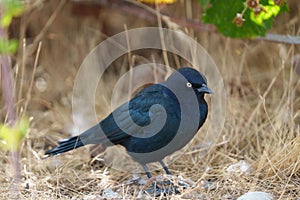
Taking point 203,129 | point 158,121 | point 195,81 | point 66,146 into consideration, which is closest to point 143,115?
point 158,121

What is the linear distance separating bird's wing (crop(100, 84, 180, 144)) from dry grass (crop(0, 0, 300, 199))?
0.33 metres

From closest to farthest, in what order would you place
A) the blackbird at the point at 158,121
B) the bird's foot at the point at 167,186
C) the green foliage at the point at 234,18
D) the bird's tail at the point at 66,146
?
the bird's foot at the point at 167,186
the blackbird at the point at 158,121
the bird's tail at the point at 66,146
the green foliage at the point at 234,18

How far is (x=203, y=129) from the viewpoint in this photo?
163 inches

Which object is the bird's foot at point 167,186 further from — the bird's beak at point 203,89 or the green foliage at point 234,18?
the green foliage at point 234,18

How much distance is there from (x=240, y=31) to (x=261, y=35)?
0.15 m

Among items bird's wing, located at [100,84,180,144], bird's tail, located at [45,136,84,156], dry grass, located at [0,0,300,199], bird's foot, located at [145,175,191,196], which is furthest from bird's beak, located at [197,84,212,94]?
bird's tail, located at [45,136,84,156]

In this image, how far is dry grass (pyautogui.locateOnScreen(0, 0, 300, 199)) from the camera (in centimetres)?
330

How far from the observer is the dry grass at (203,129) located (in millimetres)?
3301

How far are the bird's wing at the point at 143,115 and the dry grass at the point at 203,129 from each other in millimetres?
330

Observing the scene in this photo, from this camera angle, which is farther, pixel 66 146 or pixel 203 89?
pixel 66 146

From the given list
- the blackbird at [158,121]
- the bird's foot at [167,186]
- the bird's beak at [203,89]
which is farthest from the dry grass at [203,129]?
the bird's beak at [203,89]

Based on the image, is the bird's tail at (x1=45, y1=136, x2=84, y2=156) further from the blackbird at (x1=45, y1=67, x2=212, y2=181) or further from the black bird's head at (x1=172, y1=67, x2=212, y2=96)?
the black bird's head at (x1=172, y1=67, x2=212, y2=96)

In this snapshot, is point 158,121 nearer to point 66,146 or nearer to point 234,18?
point 66,146

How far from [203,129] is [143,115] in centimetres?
84
